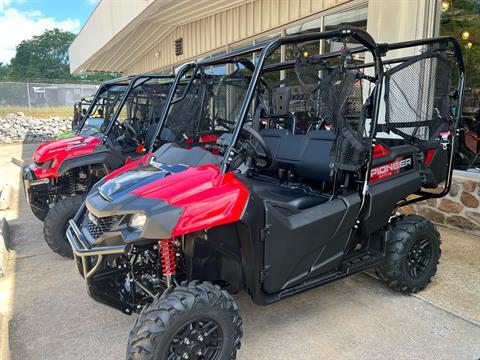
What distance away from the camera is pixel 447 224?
4793 mm

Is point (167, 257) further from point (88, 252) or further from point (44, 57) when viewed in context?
point (44, 57)

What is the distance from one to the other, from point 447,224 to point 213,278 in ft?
11.1

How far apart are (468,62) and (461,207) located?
1.63 metres

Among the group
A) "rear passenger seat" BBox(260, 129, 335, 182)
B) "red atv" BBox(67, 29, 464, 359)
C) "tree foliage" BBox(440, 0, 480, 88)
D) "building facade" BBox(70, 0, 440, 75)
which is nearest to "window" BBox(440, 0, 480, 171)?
"tree foliage" BBox(440, 0, 480, 88)

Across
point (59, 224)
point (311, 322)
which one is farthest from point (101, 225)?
point (59, 224)

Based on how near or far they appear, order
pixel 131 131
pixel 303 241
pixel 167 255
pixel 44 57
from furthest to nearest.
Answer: pixel 44 57
pixel 131 131
pixel 303 241
pixel 167 255

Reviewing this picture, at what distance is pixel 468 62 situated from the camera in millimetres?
4664

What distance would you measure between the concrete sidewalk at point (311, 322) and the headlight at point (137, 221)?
97 cm

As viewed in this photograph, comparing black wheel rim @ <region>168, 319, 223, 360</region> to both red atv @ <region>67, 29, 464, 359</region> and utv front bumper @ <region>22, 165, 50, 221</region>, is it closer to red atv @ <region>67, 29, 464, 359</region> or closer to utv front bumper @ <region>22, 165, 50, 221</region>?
red atv @ <region>67, 29, 464, 359</region>

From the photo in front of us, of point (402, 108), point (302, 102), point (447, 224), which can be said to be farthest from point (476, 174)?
point (302, 102)

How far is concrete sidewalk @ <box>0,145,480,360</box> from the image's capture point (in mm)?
2582

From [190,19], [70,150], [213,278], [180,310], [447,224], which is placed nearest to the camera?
[180,310]

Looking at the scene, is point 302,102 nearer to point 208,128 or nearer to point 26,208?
point 208,128

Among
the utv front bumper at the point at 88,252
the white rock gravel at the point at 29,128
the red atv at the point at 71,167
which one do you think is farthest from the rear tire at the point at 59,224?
the white rock gravel at the point at 29,128
